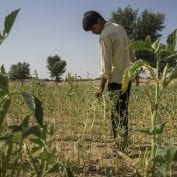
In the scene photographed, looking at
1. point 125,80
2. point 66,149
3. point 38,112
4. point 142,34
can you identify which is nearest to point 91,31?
point 66,149

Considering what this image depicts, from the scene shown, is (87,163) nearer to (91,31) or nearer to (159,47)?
(91,31)

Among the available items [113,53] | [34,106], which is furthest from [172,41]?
[113,53]

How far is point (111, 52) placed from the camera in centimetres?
462

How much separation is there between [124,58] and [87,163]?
1.27 metres

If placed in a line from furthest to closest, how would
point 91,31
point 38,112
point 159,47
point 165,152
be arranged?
point 91,31, point 159,47, point 165,152, point 38,112

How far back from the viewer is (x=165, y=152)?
1.59 metres

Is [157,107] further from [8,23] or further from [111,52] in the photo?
[111,52]

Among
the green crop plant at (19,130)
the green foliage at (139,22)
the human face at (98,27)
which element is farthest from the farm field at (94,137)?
the green foliage at (139,22)

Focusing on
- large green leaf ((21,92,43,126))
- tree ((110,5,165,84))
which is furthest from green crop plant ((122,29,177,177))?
tree ((110,5,165,84))

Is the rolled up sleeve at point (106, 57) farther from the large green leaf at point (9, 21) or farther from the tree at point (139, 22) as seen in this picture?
the tree at point (139, 22)

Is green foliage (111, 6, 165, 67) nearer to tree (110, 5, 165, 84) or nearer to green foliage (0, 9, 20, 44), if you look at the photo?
tree (110, 5, 165, 84)

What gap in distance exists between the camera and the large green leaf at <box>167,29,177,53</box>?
1.73 metres

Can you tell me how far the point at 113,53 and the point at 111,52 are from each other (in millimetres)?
147

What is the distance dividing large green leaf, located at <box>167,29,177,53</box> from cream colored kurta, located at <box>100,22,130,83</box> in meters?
2.86
